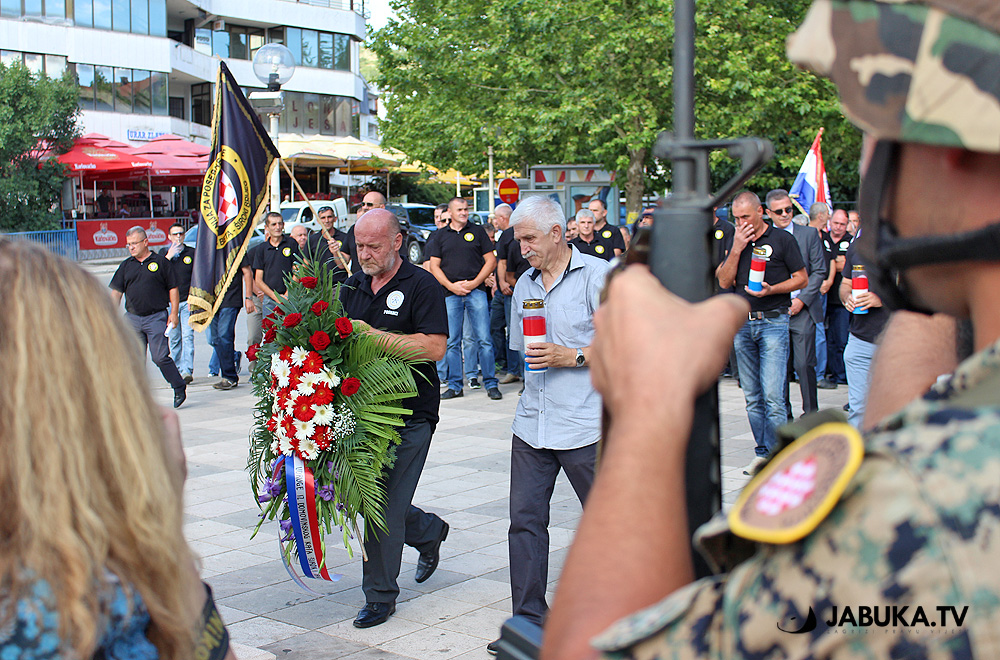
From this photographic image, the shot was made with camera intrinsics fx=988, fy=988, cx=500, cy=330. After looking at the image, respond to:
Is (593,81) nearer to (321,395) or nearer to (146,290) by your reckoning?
(146,290)

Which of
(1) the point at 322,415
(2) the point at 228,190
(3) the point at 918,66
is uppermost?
(2) the point at 228,190

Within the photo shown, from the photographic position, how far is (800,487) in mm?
889

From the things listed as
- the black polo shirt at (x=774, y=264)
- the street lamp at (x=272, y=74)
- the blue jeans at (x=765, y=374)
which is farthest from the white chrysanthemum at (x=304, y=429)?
the street lamp at (x=272, y=74)

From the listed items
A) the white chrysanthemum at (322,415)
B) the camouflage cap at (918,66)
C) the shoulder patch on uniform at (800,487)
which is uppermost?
the camouflage cap at (918,66)

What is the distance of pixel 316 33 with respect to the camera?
47281 mm

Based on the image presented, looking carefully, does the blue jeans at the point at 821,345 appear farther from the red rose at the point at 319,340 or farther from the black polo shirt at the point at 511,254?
the red rose at the point at 319,340

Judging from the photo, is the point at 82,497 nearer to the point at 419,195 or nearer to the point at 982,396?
the point at 982,396

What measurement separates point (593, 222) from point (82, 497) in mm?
11366

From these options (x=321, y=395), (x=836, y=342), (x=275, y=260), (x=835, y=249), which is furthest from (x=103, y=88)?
(x=321, y=395)

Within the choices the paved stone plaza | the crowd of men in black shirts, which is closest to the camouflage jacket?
the paved stone plaza

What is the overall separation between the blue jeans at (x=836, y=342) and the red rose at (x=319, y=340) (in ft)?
27.8

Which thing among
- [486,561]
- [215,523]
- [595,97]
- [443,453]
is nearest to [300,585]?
[486,561]

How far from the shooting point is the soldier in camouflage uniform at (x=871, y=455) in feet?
2.62
